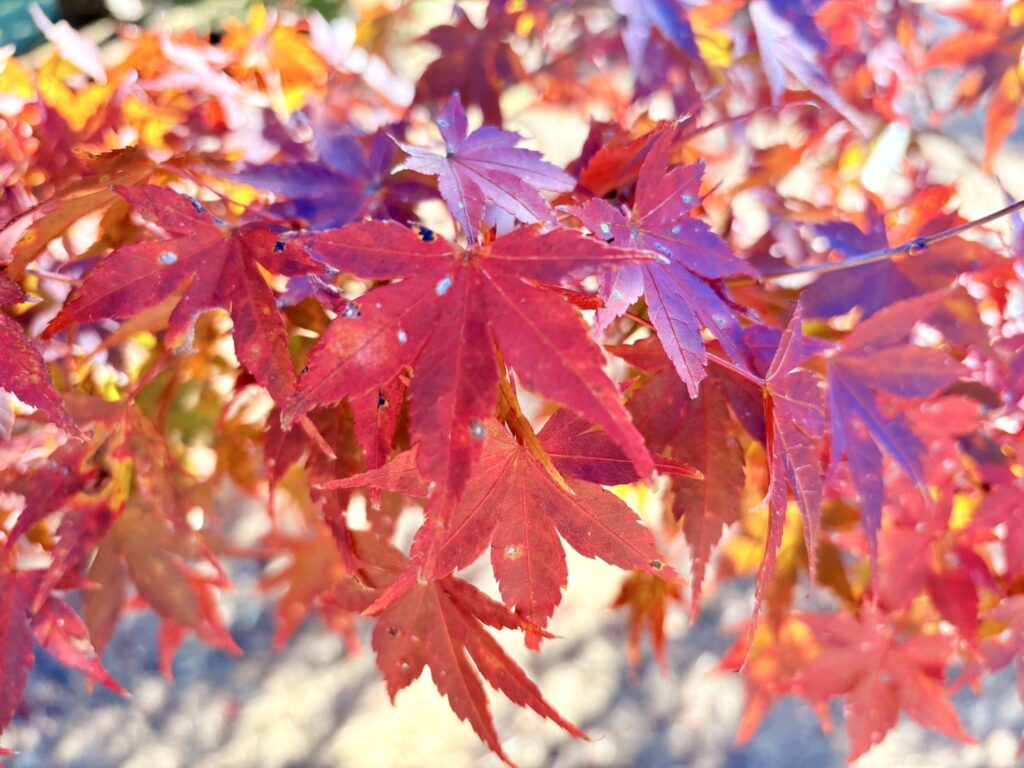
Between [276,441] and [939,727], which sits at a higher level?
[276,441]

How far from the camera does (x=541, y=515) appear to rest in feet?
1.82

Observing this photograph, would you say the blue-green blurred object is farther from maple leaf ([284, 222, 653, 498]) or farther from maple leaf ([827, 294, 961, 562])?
maple leaf ([827, 294, 961, 562])

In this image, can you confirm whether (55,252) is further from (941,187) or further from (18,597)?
(941,187)

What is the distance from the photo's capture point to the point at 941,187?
3.13 ft

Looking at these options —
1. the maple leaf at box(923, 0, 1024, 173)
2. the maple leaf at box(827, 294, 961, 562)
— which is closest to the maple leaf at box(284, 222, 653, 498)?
the maple leaf at box(827, 294, 961, 562)

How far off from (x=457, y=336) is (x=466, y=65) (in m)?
0.72

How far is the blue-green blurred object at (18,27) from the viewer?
1.43 m

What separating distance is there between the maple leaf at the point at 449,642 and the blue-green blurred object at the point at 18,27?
1.27 metres

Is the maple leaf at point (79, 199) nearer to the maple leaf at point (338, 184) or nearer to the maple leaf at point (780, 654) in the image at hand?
the maple leaf at point (338, 184)

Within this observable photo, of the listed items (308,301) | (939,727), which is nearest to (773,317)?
(308,301)

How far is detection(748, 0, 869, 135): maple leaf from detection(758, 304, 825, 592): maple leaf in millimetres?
439

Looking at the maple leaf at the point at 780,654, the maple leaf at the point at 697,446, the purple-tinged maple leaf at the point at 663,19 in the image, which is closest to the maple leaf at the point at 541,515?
the maple leaf at the point at 697,446

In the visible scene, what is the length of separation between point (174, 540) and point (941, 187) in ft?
3.03

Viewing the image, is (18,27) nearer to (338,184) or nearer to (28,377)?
(338,184)
